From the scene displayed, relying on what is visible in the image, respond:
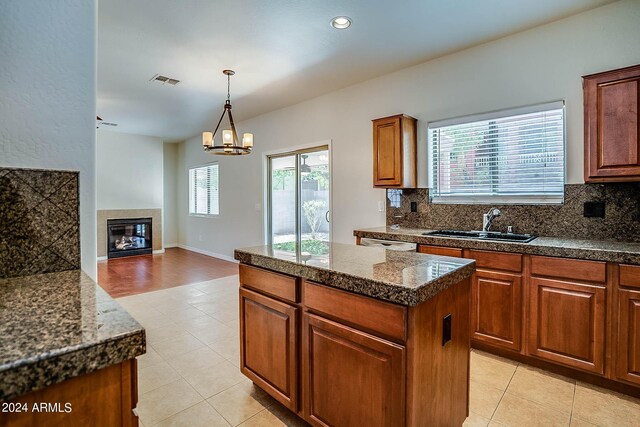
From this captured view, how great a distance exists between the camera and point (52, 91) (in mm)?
1266

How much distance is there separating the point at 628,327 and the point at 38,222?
10.4ft

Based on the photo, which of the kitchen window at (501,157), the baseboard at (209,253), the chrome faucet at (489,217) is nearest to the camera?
the kitchen window at (501,157)

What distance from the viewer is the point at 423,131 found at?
360 centimetres

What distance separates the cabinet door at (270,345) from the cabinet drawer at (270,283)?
44mm

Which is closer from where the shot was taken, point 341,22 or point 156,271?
point 341,22

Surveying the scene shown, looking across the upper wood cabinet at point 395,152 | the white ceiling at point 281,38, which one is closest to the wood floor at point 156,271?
the white ceiling at point 281,38

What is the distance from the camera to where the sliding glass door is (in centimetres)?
487

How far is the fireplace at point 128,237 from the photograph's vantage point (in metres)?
7.14

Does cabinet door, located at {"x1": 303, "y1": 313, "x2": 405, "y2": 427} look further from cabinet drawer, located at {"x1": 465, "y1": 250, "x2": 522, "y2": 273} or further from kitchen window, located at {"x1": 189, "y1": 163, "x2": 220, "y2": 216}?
kitchen window, located at {"x1": 189, "y1": 163, "x2": 220, "y2": 216}

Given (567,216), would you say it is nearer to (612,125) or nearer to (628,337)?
(612,125)

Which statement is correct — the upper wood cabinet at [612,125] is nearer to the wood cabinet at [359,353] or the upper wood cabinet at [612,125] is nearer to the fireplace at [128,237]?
the wood cabinet at [359,353]

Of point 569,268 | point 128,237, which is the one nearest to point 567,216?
point 569,268

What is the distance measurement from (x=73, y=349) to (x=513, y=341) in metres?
2.78

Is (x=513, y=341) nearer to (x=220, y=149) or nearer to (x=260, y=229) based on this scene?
(x=220, y=149)
